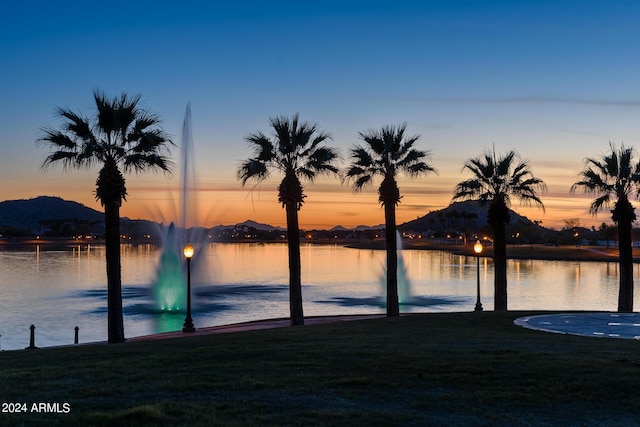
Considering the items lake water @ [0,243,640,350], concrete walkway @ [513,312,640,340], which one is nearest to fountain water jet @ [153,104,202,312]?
lake water @ [0,243,640,350]

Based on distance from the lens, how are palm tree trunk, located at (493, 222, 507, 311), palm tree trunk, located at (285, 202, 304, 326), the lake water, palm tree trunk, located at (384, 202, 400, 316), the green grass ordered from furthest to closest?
the lake water → palm tree trunk, located at (493, 222, 507, 311) → palm tree trunk, located at (384, 202, 400, 316) → palm tree trunk, located at (285, 202, 304, 326) → the green grass

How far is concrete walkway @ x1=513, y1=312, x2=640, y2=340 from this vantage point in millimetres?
18736

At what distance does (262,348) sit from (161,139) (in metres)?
13.8

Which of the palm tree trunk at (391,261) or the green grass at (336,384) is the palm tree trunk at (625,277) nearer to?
the palm tree trunk at (391,261)

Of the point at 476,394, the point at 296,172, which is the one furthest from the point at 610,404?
the point at 296,172

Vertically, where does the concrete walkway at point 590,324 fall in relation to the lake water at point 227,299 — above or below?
above

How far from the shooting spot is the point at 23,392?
9.27 meters

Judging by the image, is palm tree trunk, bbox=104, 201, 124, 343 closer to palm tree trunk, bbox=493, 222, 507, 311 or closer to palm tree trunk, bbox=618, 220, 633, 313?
palm tree trunk, bbox=493, 222, 507, 311

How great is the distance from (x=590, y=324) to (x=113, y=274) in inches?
654

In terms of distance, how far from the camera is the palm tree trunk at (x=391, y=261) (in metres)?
32.4

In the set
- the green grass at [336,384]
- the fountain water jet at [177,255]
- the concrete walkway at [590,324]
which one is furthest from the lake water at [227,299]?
the green grass at [336,384]

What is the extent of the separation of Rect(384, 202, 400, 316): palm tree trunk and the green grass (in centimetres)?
1711

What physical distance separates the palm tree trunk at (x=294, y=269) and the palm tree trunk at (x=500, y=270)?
11.0 m

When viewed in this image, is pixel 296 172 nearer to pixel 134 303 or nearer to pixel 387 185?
→ pixel 387 185
